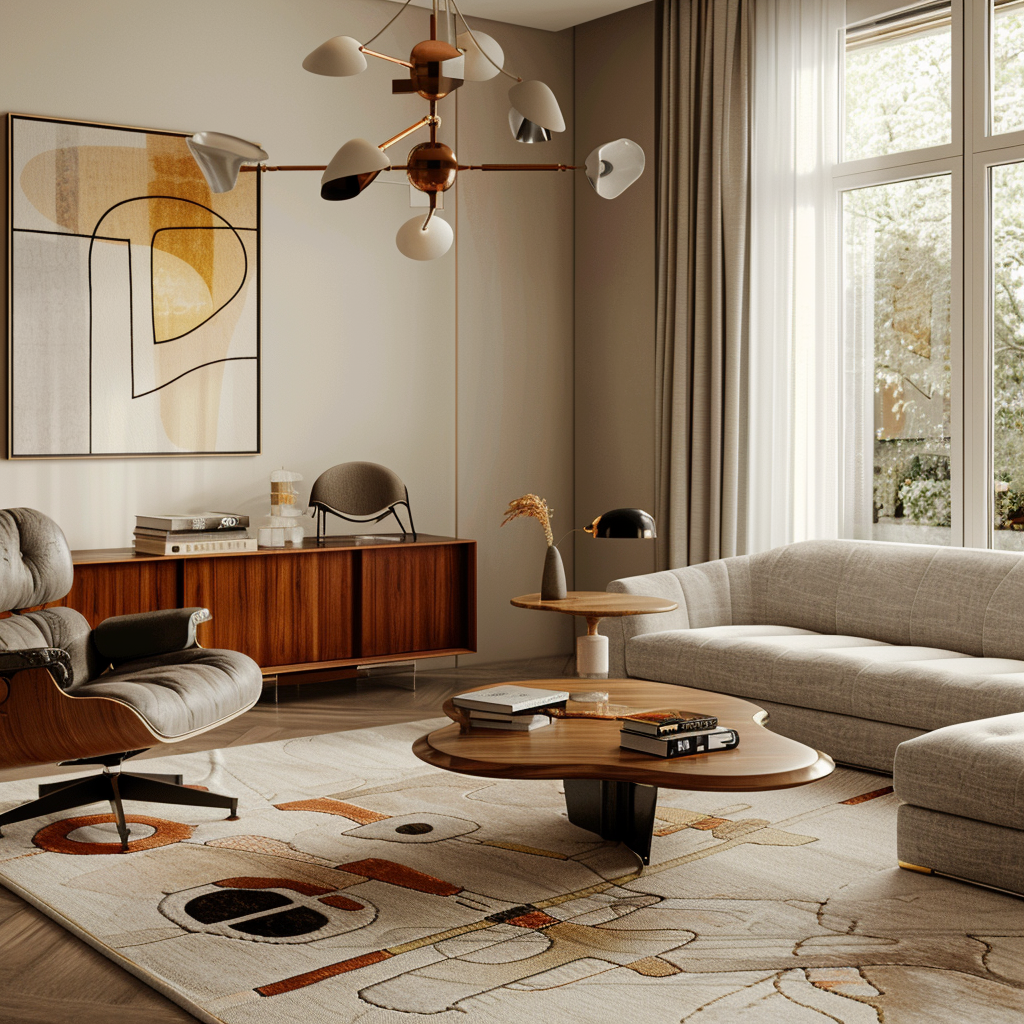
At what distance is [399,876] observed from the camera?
2.95 m

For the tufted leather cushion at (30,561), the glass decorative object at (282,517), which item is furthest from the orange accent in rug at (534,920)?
the glass decorative object at (282,517)

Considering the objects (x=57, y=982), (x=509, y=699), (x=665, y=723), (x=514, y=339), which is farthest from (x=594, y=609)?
(x=514, y=339)

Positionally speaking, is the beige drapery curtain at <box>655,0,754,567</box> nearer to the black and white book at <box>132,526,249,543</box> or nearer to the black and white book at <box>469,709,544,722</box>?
the black and white book at <box>132,526,249,543</box>

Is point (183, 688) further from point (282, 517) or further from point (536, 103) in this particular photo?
point (282, 517)

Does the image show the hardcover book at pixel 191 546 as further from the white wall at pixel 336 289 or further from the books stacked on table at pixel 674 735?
the books stacked on table at pixel 674 735

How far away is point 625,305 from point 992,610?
276cm

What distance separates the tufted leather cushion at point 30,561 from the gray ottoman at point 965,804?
2.58m

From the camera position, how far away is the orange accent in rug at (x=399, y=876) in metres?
2.86

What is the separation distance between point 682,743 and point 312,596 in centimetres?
264

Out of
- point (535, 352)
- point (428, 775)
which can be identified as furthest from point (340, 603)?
point (535, 352)

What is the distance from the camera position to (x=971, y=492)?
15.6 ft

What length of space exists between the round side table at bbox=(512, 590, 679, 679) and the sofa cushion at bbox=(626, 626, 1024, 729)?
26cm

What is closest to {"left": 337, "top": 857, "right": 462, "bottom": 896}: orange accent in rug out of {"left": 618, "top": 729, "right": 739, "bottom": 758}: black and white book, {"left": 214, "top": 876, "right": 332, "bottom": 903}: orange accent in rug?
{"left": 214, "top": 876, "right": 332, "bottom": 903}: orange accent in rug

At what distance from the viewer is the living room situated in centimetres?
267
